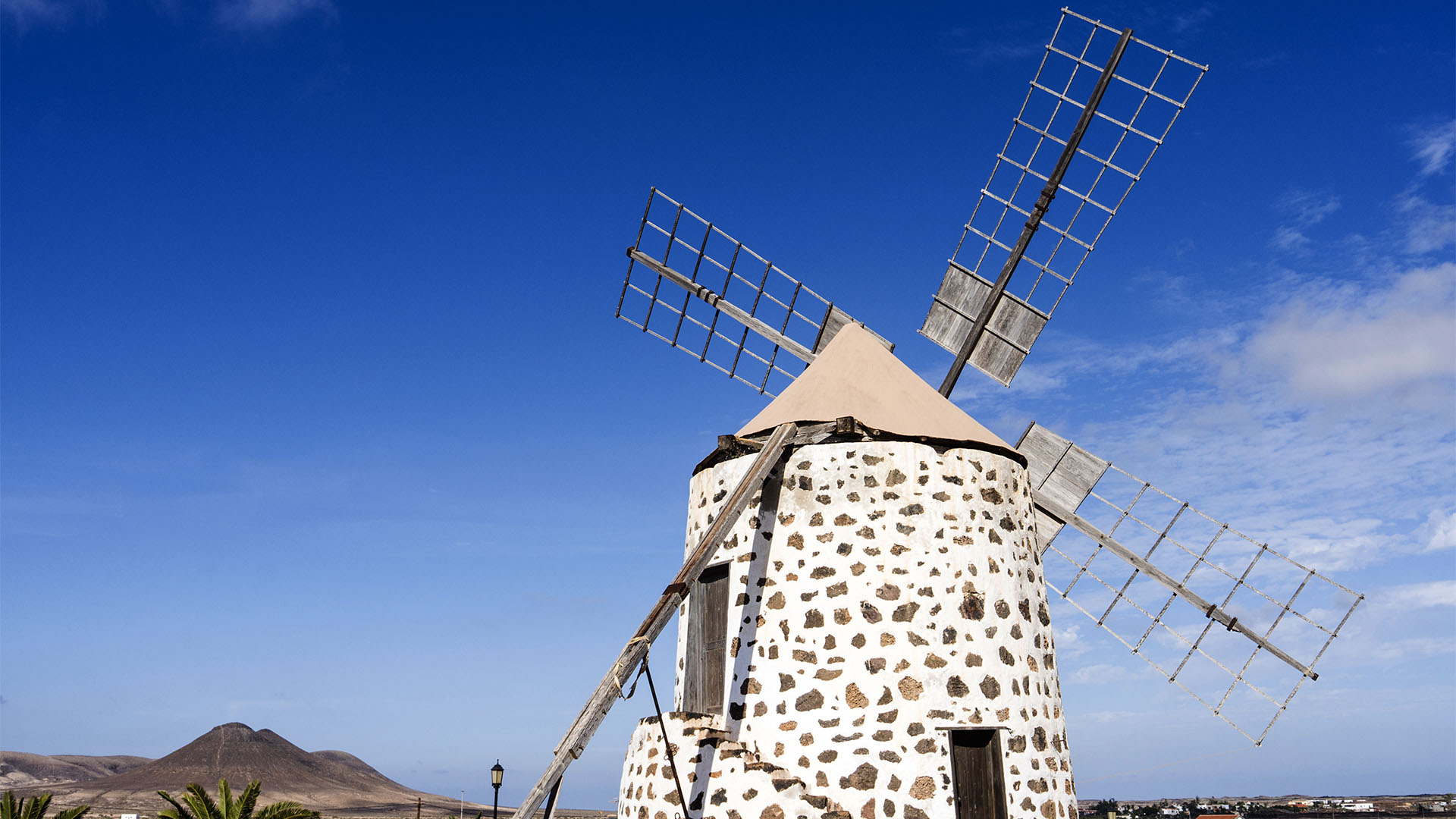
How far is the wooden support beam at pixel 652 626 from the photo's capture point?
21.6 feet

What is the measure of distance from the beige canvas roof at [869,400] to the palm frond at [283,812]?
11570 millimetres

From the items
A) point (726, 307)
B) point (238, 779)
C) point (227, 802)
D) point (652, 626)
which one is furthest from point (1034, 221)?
point (238, 779)

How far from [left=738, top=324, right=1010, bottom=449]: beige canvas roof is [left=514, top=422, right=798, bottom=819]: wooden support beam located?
2.56 ft

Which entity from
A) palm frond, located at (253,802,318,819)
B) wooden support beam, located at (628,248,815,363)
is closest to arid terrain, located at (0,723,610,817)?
palm frond, located at (253,802,318,819)

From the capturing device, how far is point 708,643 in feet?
25.8

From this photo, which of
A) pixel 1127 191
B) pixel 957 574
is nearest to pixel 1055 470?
pixel 1127 191

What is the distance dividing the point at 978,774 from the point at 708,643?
2062mm

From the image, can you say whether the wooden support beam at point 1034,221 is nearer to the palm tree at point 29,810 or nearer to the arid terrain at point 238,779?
the palm tree at point 29,810

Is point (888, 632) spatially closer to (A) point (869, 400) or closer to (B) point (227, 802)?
(A) point (869, 400)

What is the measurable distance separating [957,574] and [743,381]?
472cm

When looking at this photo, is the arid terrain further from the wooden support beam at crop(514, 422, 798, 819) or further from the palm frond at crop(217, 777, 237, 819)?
the wooden support beam at crop(514, 422, 798, 819)

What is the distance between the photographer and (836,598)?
7.25 m

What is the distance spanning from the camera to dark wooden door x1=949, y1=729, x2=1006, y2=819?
696 cm

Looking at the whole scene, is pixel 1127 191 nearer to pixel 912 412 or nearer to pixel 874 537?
pixel 912 412
